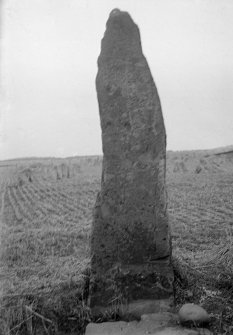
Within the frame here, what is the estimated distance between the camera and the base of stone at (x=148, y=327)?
446cm

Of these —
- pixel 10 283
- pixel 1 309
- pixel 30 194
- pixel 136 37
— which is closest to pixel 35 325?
pixel 1 309

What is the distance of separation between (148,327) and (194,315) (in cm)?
53

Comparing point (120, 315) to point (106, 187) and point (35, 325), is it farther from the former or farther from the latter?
point (106, 187)

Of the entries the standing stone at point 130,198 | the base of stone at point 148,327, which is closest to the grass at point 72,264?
→ the base of stone at point 148,327

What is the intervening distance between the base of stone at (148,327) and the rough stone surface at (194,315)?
9cm

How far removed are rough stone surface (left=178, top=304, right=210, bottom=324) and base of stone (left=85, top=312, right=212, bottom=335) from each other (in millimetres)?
93

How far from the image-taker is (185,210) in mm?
12641

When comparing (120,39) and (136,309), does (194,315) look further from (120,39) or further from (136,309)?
(120,39)

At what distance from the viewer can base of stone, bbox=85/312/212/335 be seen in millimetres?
4463

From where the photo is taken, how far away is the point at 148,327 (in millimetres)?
4660

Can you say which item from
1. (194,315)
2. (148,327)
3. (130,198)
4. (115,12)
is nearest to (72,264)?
(130,198)

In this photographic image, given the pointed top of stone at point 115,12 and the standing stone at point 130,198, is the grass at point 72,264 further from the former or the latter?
the pointed top of stone at point 115,12

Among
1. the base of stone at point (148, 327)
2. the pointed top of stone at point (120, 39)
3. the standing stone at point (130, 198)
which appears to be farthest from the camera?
the pointed top of stone at point (120, 39)

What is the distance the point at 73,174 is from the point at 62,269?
92.1 ft
